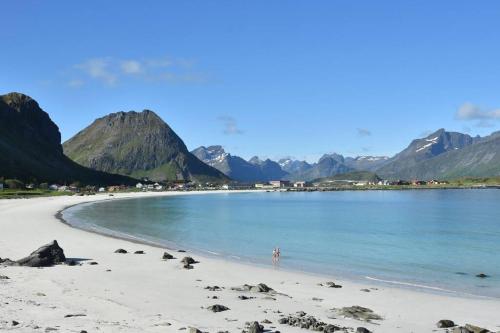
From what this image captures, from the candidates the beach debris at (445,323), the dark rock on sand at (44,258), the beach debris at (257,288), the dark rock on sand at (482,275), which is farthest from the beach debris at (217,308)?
the dark rock on sand at (482,275)

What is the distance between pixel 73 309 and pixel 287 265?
75.3 ft

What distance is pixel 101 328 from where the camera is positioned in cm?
1838

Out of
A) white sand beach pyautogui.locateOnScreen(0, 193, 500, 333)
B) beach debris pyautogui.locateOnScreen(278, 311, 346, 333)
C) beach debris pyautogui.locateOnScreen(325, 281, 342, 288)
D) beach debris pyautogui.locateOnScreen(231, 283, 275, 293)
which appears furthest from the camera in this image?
beach debris pyautogui.locateOnScreen(325, 281, 342, 288)

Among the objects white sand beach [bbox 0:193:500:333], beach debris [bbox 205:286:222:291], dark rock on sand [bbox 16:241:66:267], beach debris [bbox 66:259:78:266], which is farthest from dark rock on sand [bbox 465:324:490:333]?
dark rock on sand [bbox 16:241:66:267]

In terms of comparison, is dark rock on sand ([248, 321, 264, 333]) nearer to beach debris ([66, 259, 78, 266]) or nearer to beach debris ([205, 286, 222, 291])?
beach debris ([205, 286, 222, 291])

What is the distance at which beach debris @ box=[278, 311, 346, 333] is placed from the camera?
63.8ft

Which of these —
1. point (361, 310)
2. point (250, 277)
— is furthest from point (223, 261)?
point (361, 310)

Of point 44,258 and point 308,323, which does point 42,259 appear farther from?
point 308,323

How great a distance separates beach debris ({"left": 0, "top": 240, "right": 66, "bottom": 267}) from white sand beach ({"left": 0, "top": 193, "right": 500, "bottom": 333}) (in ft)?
3.29

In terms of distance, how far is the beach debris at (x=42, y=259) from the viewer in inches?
1292

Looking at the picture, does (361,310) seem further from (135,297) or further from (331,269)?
(331,269)

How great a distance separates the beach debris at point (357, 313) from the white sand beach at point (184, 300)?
1.35 ft

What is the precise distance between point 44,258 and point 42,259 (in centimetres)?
25

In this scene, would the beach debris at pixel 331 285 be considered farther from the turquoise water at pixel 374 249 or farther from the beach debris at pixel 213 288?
the beach debris at pixel 213 288
